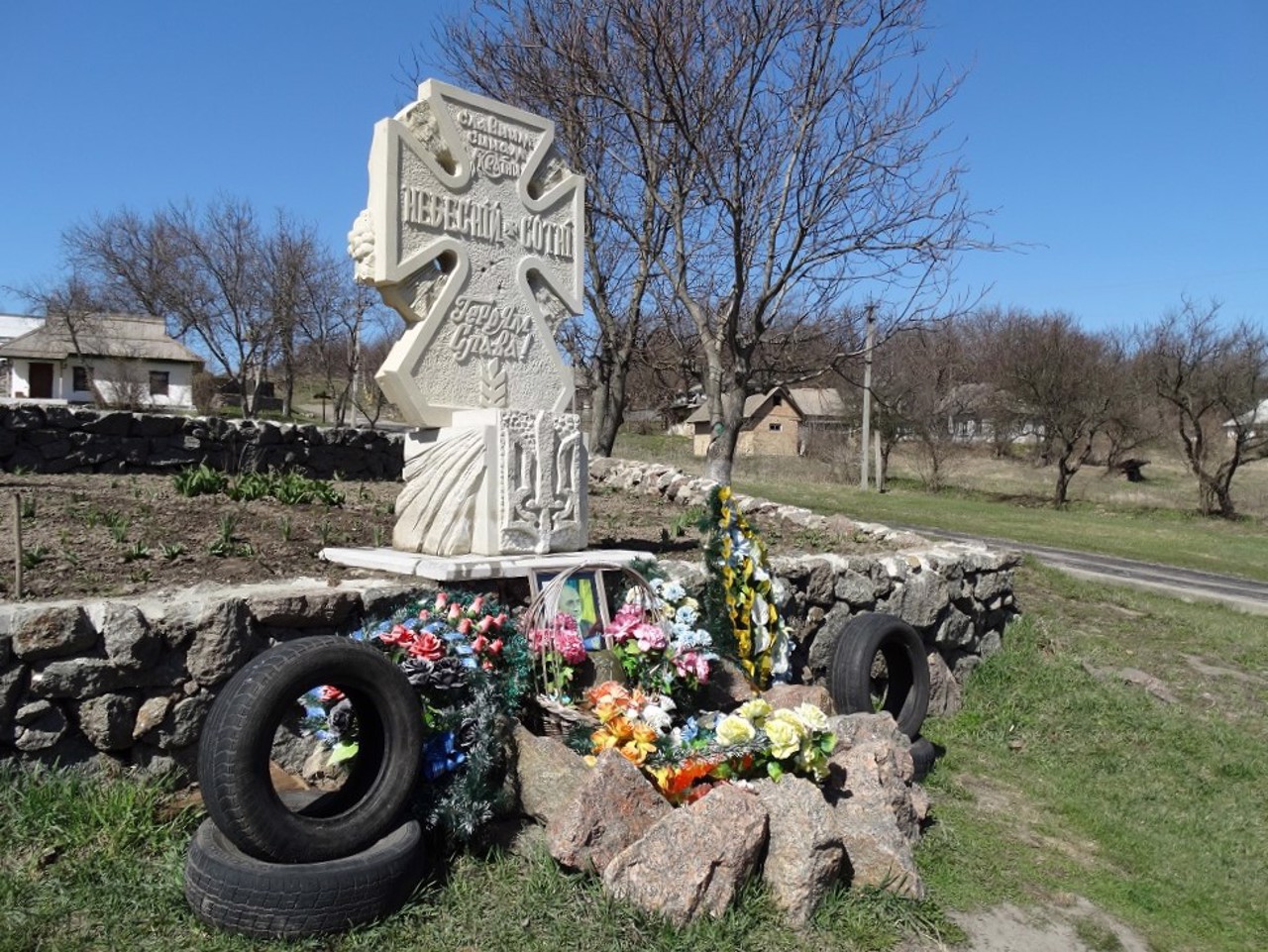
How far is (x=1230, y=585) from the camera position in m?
13.2

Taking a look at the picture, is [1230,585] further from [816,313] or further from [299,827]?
[299,827]

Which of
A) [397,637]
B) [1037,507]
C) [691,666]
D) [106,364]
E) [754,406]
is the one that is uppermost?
[106,364]

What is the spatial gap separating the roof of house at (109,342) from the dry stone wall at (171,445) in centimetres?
2637

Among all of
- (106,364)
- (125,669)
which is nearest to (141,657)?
(125,669)

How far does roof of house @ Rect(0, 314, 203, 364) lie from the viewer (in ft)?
113

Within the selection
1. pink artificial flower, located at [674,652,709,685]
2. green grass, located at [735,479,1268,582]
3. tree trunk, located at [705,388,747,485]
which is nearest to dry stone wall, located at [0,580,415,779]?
pink artificial flower, located at [674,652,709,685]

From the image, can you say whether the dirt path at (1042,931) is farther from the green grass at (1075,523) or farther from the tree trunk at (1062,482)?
the tree trunk at (1062,482)

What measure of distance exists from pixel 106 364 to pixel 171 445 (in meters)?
28.0

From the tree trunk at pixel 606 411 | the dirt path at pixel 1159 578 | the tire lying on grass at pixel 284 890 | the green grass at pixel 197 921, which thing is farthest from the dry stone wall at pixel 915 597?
the tree trunk at pixel 606 411

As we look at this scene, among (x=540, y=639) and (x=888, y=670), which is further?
(x=888, y=670)

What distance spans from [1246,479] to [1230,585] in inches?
730

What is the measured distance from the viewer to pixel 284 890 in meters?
3.09

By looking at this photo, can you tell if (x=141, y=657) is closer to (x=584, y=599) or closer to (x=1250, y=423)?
(x=584, y=599)

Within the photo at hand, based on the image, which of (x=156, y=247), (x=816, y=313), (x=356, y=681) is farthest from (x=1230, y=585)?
(x=156, y=247)
